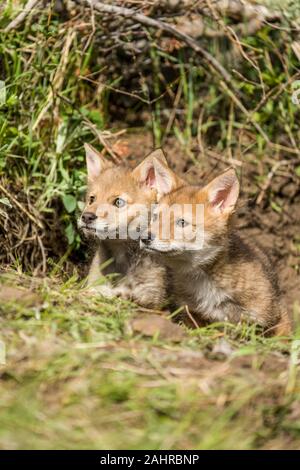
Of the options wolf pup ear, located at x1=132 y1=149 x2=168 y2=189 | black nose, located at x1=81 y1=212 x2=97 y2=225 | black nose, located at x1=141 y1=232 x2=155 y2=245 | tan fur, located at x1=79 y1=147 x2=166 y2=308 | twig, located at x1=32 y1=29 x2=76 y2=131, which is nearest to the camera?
black nose, located at x1=141 y1=232 x2=155 y2=245

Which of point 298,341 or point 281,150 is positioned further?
point 281,150

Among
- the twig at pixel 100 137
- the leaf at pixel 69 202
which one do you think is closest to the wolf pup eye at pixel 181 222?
the leaf at pixel 69 202

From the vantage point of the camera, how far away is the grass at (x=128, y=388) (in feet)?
9.55

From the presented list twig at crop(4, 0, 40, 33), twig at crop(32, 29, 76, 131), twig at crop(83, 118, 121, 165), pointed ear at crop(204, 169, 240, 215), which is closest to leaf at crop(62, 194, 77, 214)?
twig at crop(83, 118, 121, 165)

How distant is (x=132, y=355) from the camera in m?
3.38

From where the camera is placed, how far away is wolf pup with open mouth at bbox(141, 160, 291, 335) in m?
4.72

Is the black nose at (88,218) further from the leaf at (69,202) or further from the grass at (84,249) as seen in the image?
the leaf at (69,202)

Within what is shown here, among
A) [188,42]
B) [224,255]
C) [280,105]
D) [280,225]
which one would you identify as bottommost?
[280,225]

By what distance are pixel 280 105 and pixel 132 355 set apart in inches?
143

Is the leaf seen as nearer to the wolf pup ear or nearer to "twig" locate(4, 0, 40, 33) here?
the wolf pup ear

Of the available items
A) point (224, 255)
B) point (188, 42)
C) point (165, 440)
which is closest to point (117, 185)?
point (224, 255)

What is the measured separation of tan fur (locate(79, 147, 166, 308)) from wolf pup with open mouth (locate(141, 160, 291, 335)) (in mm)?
216

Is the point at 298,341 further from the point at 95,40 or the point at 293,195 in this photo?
the point at 95,40

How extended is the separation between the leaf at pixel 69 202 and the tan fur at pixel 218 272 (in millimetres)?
867
